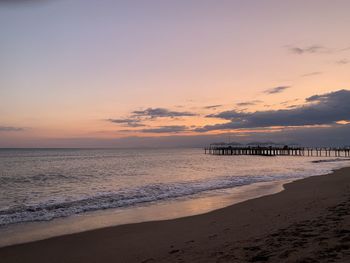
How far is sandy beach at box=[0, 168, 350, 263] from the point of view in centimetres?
606

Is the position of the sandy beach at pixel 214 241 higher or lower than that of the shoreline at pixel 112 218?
higher

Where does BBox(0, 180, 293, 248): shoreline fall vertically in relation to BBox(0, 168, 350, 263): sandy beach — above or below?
below

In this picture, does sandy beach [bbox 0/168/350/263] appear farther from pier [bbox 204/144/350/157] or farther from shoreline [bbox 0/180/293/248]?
pier [bbox 204/144/350/157]

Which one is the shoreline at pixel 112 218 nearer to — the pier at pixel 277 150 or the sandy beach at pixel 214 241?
the sandy beach at pixel 214 241

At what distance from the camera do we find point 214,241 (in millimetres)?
7914

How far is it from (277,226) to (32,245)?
6438mm

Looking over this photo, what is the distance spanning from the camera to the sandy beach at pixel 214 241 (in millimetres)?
6059

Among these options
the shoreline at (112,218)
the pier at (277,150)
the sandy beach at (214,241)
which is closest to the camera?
the sandy beach at (214,241)

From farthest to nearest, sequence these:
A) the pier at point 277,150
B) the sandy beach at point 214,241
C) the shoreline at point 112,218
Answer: the pier at point 277,150 → the shoreline at point 112,218 → the sandy beach at point 214,241

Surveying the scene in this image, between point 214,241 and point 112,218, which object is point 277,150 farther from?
point 214,241

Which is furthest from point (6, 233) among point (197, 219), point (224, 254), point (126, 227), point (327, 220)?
point (327, 220)

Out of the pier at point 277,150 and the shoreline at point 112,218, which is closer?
the shoreline at point 112,218

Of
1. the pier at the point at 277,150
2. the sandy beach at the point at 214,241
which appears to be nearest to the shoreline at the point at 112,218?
the sandy beach at the point at 214,241

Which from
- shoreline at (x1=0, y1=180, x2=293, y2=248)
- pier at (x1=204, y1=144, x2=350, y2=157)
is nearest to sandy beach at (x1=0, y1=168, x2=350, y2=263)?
shoreline at (x1=0, y1=180, x2=293, y2=248)
